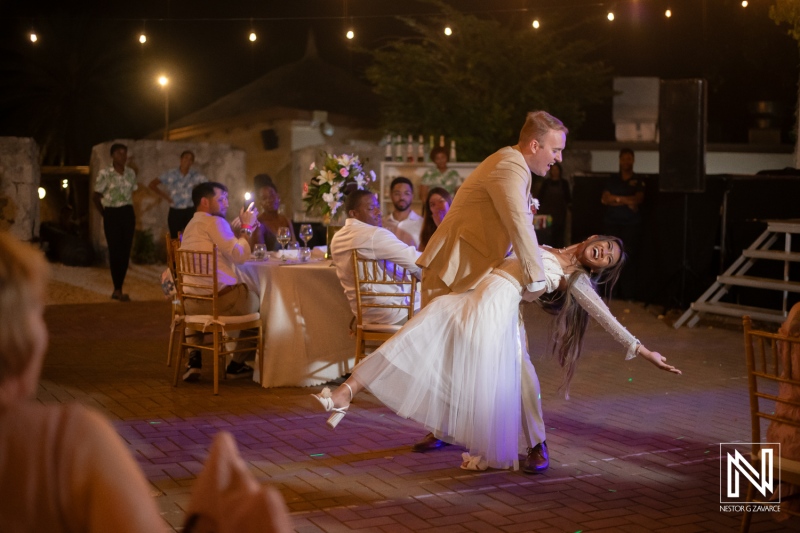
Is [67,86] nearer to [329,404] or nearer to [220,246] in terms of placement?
[220,246]

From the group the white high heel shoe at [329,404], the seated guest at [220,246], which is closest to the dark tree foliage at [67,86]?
the seated guest at [220,246]

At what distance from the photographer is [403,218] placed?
28.1 feet

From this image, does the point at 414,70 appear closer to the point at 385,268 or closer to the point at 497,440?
the point at 385,268

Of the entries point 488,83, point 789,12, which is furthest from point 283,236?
point 488,83

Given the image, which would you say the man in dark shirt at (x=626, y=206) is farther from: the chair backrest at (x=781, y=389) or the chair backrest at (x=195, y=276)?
the chair backrest at (x=781, y=389)

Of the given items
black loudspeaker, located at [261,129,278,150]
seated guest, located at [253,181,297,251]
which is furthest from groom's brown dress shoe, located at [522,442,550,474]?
black loudspeaker, located at [261,129,278,150]

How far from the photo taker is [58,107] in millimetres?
27844

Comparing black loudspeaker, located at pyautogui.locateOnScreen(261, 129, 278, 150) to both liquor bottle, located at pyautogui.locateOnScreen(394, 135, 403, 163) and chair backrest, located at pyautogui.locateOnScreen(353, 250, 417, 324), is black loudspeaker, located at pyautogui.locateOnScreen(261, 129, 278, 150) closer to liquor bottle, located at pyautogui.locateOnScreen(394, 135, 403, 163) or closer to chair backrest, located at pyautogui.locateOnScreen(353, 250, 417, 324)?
liquor bottle, located at pyautogui.locateOnScreen(394, 135, 403, 163)

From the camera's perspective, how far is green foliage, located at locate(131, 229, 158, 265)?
16453 millimetres

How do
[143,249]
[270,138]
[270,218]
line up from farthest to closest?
[270,138], [143,249], [270,218]

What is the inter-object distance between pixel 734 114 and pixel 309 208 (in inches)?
743

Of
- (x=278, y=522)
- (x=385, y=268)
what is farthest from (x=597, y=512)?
(x=278, y=522)

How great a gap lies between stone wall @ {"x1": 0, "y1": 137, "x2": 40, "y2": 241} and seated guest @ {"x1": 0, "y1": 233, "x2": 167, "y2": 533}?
50.1ft

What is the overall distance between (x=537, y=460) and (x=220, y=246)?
10.8 ft
